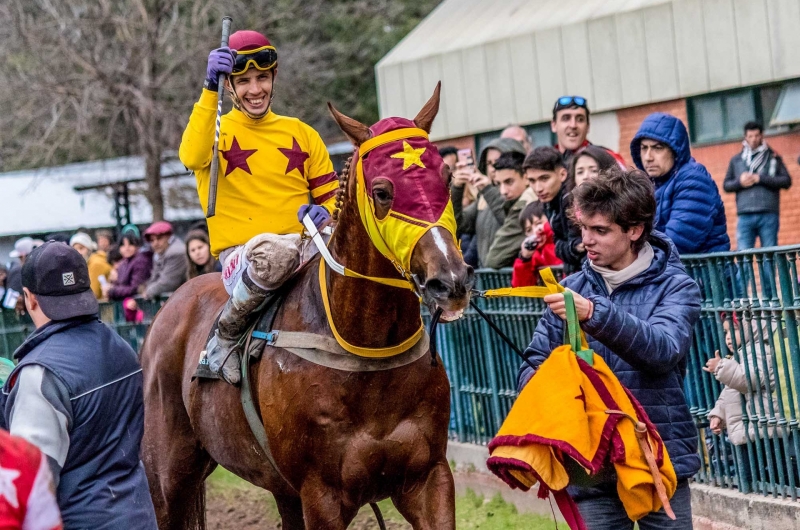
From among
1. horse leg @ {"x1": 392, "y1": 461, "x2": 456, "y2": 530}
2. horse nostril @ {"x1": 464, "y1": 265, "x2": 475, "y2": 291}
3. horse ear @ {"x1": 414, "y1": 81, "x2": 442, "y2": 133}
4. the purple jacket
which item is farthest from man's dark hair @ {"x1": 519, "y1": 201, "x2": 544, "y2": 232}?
the purple jacket

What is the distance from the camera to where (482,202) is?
9.52 m

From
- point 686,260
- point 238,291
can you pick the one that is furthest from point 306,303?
point 686,260

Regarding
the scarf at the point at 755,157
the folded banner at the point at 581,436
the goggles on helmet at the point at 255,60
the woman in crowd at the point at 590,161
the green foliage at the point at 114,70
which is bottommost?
the folded banner at the point at 581,436

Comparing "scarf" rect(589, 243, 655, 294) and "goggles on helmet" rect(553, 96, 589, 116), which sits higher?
"goggles on helmet" rect(553, 96, 589, 116)

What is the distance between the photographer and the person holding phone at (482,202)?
9.13 m

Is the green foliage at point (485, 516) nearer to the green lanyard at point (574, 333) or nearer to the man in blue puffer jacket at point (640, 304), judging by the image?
the man in blue puffer jacket at point (640, 304)

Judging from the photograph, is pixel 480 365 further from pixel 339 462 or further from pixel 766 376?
pixel 339 462

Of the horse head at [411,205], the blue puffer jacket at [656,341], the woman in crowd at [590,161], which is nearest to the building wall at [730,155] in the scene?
the woman in crowd at [590,161]

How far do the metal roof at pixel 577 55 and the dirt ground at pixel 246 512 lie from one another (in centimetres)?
906

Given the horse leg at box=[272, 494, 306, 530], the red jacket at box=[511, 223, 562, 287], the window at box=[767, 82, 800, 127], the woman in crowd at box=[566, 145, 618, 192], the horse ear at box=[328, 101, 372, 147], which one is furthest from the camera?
the window at box=[767, 82, 800, 127]

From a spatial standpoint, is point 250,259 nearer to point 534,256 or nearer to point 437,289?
point 437,289

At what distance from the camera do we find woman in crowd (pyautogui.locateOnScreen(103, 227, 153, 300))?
14.5 m

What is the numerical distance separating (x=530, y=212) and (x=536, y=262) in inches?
21.4

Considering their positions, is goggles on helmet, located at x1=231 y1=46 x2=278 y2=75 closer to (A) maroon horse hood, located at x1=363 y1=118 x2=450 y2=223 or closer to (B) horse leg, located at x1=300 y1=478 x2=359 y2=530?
(A) maroon horse hood, located at x1=363 y1=118 x2=450 y2=223
